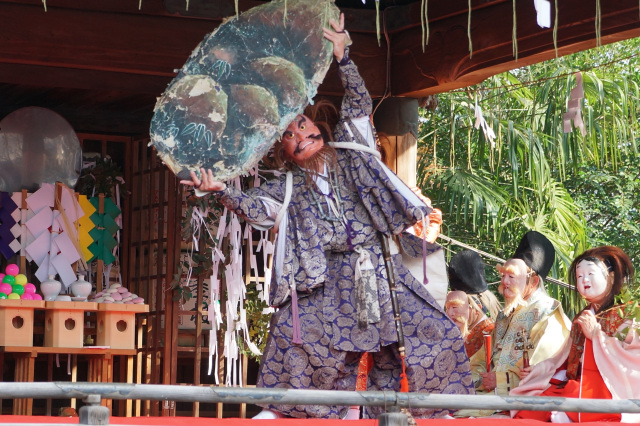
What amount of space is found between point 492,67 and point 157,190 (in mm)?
2924

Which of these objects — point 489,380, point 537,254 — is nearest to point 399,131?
point 537,254

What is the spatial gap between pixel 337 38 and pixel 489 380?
2.09 metres

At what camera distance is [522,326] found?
5527 millimetres

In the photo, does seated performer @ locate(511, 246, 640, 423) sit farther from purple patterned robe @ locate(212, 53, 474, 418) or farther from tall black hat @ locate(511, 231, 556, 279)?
tall black hat @ locate(511, 231, 556, 279)

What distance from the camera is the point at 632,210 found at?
13.4 meters

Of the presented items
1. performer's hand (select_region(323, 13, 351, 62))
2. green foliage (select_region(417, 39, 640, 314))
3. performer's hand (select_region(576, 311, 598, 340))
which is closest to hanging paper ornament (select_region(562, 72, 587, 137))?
performer's hand (select_region(576, 311, 598, 340))

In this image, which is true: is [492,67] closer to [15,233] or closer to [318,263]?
[318,263]

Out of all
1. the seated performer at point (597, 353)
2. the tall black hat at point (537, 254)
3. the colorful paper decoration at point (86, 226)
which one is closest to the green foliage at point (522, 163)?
the tall black hat at point (537, 254)

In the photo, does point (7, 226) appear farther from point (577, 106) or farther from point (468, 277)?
point (577, 106)

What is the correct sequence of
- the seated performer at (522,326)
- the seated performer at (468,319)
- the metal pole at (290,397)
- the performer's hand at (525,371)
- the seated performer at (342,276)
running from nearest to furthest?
1. the metal pole at (290,397)
2. the seated performer at (342,276)
3. the performer's hand at (525,371)
4. the seated performer at (522,326)
5. the seated performer at (468,319)

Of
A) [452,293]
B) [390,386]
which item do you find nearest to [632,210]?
[452,293]

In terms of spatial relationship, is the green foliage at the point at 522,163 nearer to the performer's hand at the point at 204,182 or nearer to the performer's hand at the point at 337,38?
the performer's hand at the point at 337,38

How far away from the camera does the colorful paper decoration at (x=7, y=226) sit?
6.73 m

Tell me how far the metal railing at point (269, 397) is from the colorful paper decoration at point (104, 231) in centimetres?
423
